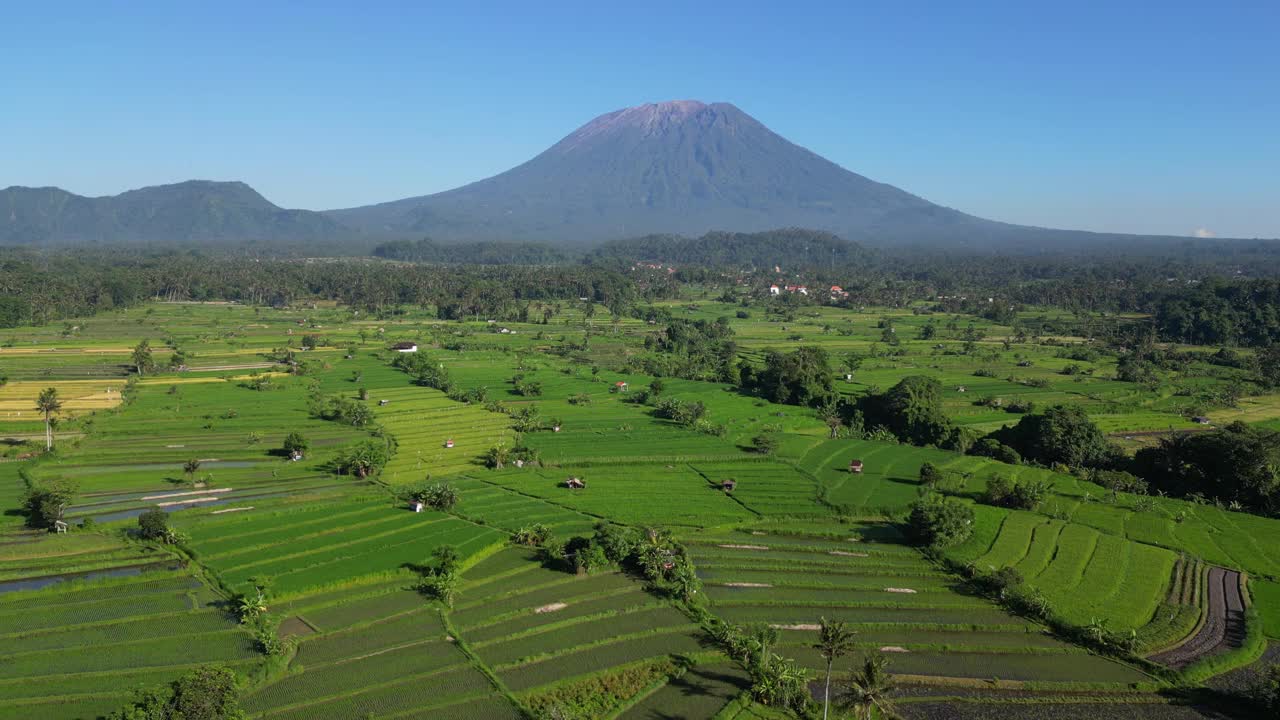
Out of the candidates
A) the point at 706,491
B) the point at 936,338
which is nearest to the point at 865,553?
the point at 706,491

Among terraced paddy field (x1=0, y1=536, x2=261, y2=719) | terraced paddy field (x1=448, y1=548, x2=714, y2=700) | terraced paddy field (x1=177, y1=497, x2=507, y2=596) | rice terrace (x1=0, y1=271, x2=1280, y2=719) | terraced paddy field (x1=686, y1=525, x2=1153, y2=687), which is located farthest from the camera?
terraced paddy field (x1=177, y1=497, x2=507, y2=596)

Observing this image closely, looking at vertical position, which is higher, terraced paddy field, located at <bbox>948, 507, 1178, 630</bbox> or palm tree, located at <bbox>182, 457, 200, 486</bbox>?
palm tree, located at <bbox>182, 457, 200, 486</bbox>

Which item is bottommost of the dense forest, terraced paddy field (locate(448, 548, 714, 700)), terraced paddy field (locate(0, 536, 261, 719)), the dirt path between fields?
the dirt path between fields

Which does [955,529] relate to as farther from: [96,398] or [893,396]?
[96,398]

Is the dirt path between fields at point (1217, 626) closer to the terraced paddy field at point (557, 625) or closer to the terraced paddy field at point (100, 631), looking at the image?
the terraced paddy field at point (557, 625)

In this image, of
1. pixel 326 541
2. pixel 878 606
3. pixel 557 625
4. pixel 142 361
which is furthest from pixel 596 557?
pixel 142 361

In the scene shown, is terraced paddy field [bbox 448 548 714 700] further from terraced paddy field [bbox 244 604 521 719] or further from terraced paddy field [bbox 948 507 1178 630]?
terraced paddy field [bbox 948 507 1178 630]

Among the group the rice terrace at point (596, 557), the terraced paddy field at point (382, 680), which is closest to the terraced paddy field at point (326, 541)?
the rice terrace at point (596, 557)

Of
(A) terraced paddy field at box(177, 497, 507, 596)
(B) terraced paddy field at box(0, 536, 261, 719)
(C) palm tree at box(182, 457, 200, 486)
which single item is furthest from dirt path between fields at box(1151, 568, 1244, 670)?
(C) palm tree at box(182, 457, 200, 486)
